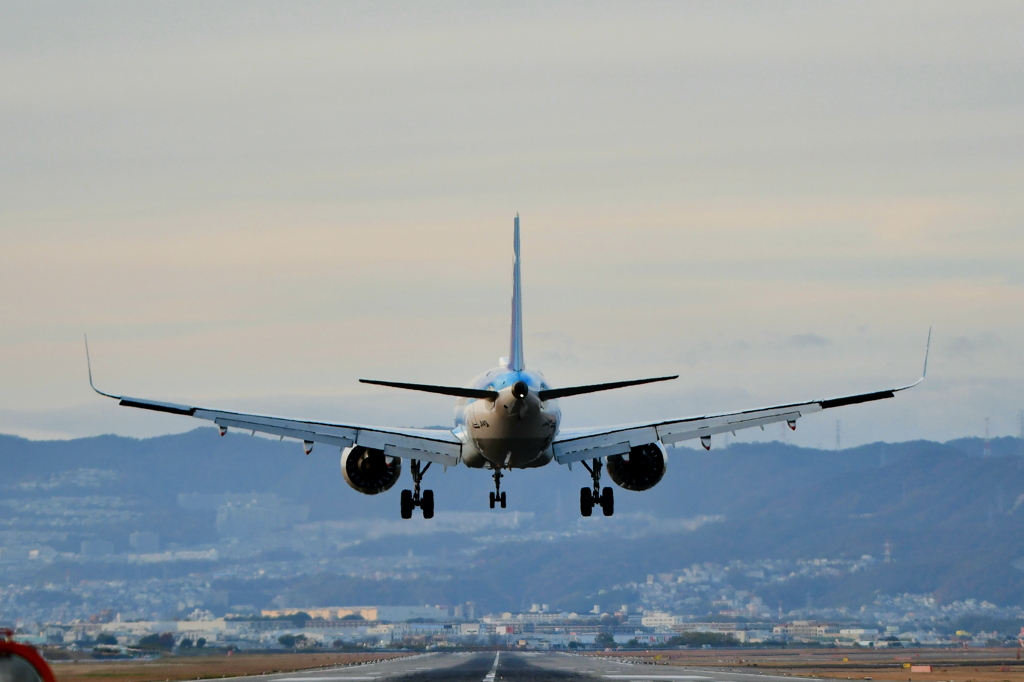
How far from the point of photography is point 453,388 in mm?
55250

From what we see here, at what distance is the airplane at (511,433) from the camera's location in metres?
57.0

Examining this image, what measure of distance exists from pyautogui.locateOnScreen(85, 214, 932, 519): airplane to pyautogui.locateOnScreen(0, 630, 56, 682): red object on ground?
25314 millimetres

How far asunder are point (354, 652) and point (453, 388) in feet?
442

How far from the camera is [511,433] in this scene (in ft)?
190

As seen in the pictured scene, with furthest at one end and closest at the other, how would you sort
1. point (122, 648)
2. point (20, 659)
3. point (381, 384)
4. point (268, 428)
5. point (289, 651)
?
point (289, 651) → point (122, 648) → point (268, 428) → point (381, 384) → point (20, 659)

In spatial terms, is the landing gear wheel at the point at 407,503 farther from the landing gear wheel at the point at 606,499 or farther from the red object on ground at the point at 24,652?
the red object on ground at the point at 24,652

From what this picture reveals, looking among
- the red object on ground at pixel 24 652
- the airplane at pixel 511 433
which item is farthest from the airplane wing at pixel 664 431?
the red object on ground at pixel 24 652

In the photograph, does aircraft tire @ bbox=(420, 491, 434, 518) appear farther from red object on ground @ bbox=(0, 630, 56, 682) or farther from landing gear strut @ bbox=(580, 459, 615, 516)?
red object on ground @ bbox=(0, 630, 56, 682)

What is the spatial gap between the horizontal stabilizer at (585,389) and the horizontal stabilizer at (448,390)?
2.05 metres

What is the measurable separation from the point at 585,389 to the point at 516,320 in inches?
494

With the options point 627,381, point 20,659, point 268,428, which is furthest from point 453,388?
point 20,659

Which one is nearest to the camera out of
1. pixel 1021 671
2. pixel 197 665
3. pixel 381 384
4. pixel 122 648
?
pixel 381 384

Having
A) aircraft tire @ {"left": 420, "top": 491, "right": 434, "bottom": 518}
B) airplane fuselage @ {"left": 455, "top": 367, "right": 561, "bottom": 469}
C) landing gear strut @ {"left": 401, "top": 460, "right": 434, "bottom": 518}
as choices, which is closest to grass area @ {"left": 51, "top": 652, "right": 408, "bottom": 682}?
landing gear strut @ {"left": 401, "top": 460, "right": 434, "bottom": 518}

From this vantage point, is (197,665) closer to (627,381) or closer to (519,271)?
(519,271)
